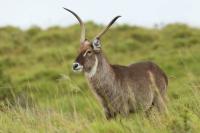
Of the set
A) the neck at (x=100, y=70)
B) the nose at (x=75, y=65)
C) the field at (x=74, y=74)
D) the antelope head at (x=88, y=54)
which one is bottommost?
the field at (x=74, y=74)

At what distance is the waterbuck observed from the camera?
8633 mm

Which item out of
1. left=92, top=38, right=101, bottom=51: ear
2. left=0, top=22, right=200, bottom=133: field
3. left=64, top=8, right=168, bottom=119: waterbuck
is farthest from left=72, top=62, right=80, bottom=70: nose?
left=92, top=38, right=101, bottom=51: ear

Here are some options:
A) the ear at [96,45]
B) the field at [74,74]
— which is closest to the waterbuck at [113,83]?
A: the ear at [96,45]

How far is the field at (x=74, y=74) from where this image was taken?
20.6ft

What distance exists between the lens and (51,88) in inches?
651

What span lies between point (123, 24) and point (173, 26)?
1.75m

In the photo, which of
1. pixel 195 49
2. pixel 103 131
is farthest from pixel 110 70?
pixel 195 49

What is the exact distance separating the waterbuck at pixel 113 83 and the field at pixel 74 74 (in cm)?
23

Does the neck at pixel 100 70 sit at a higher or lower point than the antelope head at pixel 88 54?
lower

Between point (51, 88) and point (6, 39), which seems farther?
point (6, 39)

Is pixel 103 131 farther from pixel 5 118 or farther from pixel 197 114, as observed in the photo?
pixel 5 118

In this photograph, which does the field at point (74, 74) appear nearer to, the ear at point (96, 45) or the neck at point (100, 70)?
the neck at point (100, 70)

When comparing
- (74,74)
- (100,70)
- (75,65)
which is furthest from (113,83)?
(74,74)

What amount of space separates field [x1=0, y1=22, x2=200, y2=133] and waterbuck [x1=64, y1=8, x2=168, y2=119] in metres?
0.23
